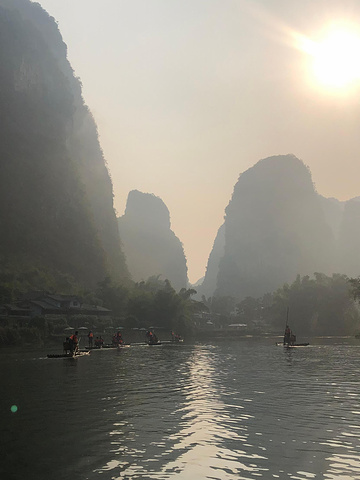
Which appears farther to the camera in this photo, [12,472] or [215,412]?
[215,412]

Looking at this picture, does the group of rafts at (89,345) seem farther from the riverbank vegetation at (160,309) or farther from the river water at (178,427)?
the river water at (178,427)

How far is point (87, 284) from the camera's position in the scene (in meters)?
137

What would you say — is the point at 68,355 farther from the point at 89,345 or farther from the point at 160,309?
the point at 160,309

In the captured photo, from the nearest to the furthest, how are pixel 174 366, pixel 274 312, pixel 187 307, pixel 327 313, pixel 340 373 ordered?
pixel 340 373
pixel 174 366
pixel 187 307
pixel 327 313
pixel 274 312

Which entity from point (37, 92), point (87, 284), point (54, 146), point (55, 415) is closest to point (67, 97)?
point (37, 92)

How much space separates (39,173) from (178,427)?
448ft

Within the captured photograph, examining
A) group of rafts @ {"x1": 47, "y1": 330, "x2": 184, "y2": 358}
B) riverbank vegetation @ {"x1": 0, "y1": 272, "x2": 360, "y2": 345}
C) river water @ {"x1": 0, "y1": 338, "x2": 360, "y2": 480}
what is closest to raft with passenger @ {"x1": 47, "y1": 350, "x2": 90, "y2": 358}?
group of rafts @ {"x1": 47, "y1": 330, "x2": 184, "y2": 358}

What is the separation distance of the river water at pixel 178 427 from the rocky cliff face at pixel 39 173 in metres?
92.8

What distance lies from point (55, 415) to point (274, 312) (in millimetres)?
120729

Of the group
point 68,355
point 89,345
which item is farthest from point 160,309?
point 68,355

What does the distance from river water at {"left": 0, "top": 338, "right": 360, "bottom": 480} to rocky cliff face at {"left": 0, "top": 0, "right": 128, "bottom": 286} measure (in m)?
92.8

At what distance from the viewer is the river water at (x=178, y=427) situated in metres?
11.7

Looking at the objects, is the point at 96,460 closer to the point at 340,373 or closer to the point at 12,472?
the point at 12,472

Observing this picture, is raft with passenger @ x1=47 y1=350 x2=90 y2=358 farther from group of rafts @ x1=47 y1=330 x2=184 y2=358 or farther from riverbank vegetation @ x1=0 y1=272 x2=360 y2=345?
riverbank vegetation @ x1=0 y1=272 x2=360 y2=345
